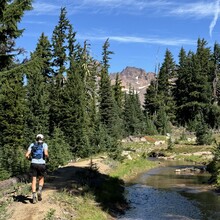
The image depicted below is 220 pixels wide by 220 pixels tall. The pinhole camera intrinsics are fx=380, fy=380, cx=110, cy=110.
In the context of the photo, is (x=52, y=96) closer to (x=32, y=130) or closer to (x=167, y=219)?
(x=32, y=130)

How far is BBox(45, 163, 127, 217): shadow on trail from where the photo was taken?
16.5m

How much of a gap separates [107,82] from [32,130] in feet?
101

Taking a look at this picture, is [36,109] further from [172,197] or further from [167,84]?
[167,84]

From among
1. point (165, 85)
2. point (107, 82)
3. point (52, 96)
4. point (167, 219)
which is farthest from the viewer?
point (165, 85)

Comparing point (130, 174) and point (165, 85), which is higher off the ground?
point (165, 85)

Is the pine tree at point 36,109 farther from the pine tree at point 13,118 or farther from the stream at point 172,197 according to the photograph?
the stream at point 172,197

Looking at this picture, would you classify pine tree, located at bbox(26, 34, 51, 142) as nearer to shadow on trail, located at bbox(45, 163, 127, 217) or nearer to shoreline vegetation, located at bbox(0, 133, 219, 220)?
shoreline vegetation, located at bbox(0, 133, 219, 220)

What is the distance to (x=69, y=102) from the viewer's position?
1444 inches

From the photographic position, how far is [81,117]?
36500 millimetres

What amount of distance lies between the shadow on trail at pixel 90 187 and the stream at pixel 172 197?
0.63 metres

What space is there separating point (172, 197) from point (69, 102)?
61.3ft

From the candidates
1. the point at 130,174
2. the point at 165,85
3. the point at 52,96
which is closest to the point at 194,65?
the point at 165,85

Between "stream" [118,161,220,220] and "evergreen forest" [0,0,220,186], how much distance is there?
5.92m

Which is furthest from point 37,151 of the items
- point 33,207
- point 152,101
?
point 152,101
